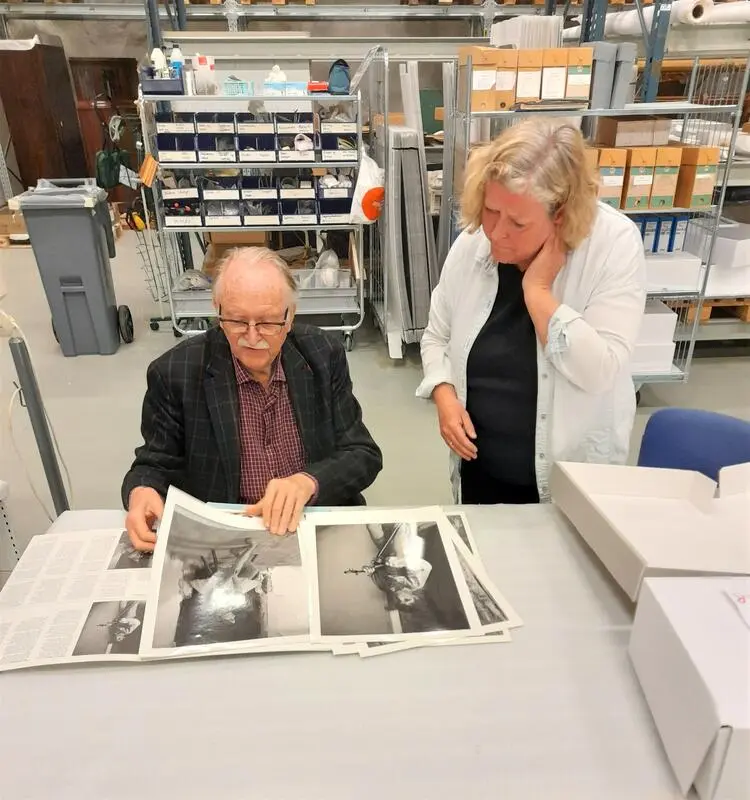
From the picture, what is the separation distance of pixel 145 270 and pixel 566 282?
14.6 feet

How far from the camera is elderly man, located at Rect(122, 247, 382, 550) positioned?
1.34 meters

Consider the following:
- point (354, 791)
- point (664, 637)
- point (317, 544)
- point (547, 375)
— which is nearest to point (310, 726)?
point (354, 791)

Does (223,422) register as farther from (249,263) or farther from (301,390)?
(249,263)

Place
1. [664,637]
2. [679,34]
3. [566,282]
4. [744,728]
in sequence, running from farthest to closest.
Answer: [679,34], [566,282], [664,637], [744,728]

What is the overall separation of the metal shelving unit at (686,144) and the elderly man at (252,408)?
174 cm

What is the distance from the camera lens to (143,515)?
1229 millimetres

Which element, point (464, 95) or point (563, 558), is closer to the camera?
point (563, 558)

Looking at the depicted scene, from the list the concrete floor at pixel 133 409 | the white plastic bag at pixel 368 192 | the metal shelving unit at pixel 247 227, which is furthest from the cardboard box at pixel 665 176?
the metal shelving unit at pixel 247 227

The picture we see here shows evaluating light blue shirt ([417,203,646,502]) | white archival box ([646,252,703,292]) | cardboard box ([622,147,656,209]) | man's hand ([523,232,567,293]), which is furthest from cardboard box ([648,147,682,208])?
man's hand ([523,232,567,293])

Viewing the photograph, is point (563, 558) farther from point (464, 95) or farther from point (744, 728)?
point (464, 95)

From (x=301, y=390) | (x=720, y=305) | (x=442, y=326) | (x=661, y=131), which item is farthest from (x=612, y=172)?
(x=301, y=390)

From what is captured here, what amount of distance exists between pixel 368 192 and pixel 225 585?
110 inches

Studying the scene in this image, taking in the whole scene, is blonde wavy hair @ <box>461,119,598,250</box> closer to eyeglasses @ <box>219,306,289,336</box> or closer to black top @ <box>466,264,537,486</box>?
black top @ <box>466,264,537,486</box>

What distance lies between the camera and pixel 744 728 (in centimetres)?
70
